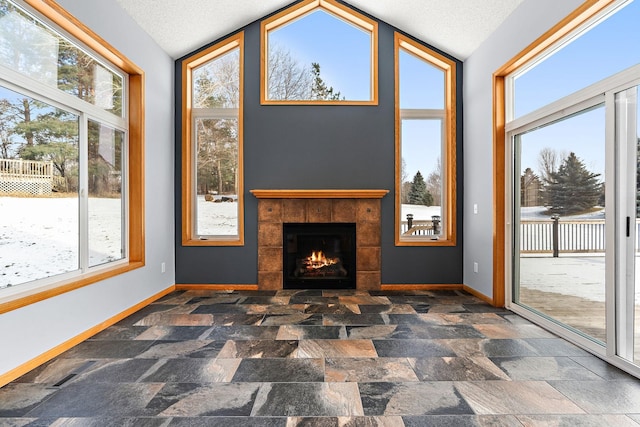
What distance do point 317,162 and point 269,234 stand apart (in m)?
1.20

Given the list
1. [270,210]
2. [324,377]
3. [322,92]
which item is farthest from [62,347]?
[322,92]

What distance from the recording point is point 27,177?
8.57 feet

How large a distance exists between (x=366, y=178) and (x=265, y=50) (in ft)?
7.48

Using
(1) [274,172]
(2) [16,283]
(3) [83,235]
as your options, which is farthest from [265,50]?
(2) [16,283]

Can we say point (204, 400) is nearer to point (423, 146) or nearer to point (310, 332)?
point (310, 332)

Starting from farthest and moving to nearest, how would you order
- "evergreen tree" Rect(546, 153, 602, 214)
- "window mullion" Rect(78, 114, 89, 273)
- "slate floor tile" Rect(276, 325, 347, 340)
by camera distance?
"window mullion" Rect(78, 114, 89, 273) → "slate floor tile" Rect(276, 325, 347, 340) → "evergreen tree" Rect(546, 153, 602, 214)

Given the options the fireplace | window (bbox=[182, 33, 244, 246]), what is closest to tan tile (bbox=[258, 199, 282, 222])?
the fireplace

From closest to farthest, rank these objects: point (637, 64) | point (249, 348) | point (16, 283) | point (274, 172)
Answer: point (637, 64), point (16, 283), point (249, 348), point (274, 172)

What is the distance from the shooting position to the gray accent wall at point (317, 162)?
4797 millimetres

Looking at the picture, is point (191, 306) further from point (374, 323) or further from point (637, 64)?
point (637, 64)

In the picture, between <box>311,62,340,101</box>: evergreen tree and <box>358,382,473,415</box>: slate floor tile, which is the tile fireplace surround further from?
<box>358,382,473,415</box>: slate floor tile

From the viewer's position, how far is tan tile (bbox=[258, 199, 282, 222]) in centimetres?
477

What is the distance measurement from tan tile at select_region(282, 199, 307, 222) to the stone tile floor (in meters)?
1.62

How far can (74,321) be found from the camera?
2.82m
